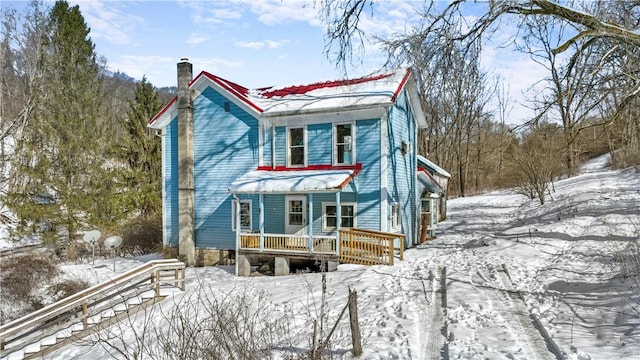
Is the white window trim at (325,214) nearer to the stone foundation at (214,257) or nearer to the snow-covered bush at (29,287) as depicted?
the stone foundation at (214,257)

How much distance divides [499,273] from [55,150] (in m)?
20.6

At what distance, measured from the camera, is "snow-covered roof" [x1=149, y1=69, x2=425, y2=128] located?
571 inches

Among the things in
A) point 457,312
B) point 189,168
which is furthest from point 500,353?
point 189,168

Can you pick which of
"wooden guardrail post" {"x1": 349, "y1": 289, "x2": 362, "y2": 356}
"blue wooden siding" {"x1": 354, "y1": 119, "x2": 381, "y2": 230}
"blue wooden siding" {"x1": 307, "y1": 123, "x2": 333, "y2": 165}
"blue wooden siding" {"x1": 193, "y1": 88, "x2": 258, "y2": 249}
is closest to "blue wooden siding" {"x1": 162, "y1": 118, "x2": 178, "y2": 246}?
"blue wooden siding" {"x1": 193, "y1": 88, "x2": 258, "y2": 249}

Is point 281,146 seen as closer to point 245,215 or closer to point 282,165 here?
point 282,165

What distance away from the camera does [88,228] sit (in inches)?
762

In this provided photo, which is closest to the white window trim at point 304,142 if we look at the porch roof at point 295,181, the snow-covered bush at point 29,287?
the porch roof at point 295,181

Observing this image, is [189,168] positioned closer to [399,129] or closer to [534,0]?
[399,129]

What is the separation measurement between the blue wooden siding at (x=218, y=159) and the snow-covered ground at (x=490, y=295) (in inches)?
71.1

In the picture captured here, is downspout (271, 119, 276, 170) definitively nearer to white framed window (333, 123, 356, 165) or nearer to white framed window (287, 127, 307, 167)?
white framed window (287, 127, 307, 167)

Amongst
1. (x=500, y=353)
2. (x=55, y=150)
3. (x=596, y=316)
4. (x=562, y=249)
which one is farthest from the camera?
(x=55, y=150)

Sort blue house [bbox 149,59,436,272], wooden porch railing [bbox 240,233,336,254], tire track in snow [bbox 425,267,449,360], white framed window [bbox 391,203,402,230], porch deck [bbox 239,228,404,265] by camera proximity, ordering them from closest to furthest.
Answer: tire track in snow [bbox 425,267,449,360], porch deck [bbox 239,228,404,265], wooden porch railing [bbox 240,233,336,254], blue house [bbox 149,59,436,272], white framed window [bbox 391,203,402,230]

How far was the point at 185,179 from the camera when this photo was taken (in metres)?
16.3

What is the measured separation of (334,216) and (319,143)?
115 inches
